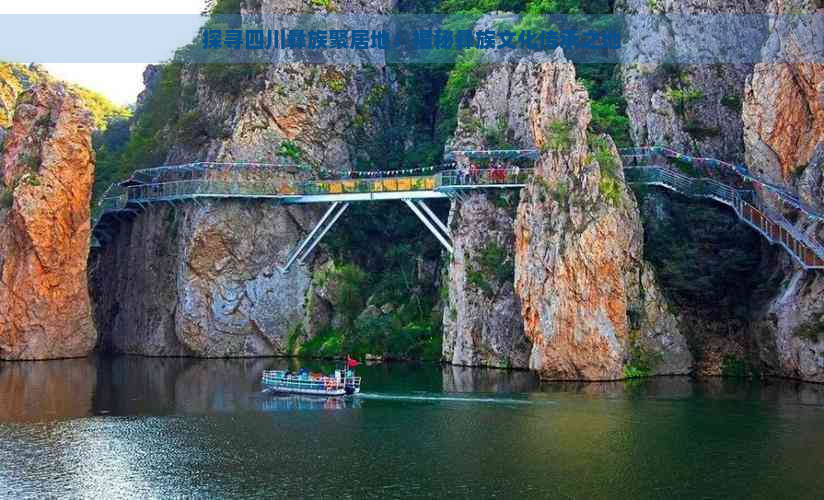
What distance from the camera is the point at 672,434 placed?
2101 inches

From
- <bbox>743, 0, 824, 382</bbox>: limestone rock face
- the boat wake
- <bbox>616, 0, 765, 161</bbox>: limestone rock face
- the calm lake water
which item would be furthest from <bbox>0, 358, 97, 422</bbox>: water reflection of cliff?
<bbox>616, 0, 765, 161</bbox>: limestone rock face

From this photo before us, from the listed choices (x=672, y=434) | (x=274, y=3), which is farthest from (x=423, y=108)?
(x=672, y=434)

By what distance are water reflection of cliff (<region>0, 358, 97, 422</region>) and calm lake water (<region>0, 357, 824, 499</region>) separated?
0.23m

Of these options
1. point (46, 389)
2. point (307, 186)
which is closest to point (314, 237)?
point (307, 186)

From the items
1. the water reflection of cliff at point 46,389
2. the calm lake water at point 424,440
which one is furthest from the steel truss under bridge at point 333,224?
the water reflection of cliff at point 46,389

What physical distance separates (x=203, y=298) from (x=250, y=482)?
45.2 metres

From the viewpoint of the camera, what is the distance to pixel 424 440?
53.1 m

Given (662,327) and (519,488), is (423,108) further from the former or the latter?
(519,488)

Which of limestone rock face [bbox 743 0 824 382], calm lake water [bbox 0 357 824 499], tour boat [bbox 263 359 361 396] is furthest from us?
tour boat [bbox 263 359 361 396]

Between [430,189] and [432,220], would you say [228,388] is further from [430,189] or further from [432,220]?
[432,220]

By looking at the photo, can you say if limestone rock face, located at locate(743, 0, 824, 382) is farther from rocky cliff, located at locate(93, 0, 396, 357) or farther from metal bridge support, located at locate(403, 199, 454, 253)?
rocky cliff, located at locate(93, 0, 396, 357)

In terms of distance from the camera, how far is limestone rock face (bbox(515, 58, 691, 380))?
69.3 meters

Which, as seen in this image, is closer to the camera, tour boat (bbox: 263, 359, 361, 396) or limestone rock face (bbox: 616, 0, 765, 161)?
tour boat (bbox: 263, 359, 361, 396)

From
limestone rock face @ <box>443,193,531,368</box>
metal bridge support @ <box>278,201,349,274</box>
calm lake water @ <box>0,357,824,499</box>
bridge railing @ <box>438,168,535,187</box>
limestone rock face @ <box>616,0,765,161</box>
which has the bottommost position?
calm lake water @ <box>0,357,824,499</box>
